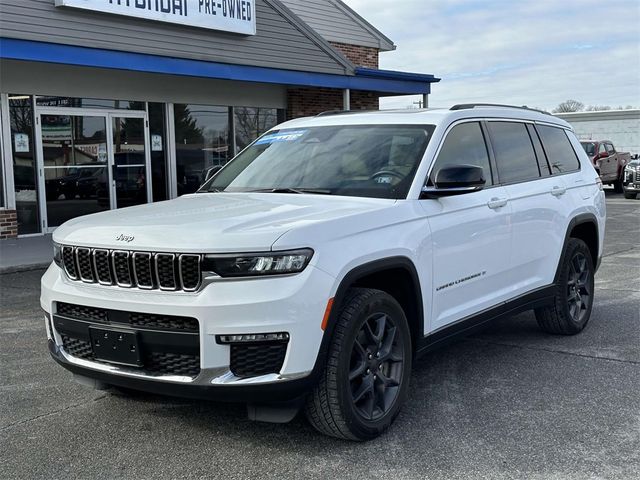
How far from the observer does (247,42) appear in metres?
14.8

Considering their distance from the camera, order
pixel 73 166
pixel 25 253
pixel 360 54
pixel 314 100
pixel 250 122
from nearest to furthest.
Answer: pixel 25 253, pixel 73 166, pixel 250 122, pixel 314 100, pixel 360 54

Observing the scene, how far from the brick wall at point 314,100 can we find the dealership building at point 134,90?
6cm

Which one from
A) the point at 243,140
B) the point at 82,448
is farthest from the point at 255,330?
the point at 243,140

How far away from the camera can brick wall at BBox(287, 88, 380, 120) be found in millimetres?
18109

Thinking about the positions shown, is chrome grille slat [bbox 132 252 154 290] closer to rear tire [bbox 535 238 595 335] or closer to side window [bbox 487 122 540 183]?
side window [bbox 487 122 540 183]

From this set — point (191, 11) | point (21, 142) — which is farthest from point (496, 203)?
point (21, 142)

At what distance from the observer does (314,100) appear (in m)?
18.5

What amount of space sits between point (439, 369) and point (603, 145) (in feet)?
75.9

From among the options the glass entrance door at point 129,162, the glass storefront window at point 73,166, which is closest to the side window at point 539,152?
the glass storefront window at point 73,166

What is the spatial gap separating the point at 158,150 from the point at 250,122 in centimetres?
280

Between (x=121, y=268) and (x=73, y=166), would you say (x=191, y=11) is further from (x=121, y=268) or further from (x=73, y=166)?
(x=121, y=268)

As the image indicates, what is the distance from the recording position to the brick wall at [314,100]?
59.4ft

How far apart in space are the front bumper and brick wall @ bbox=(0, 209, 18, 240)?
10.4m

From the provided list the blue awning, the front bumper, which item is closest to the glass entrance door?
the blue awning
